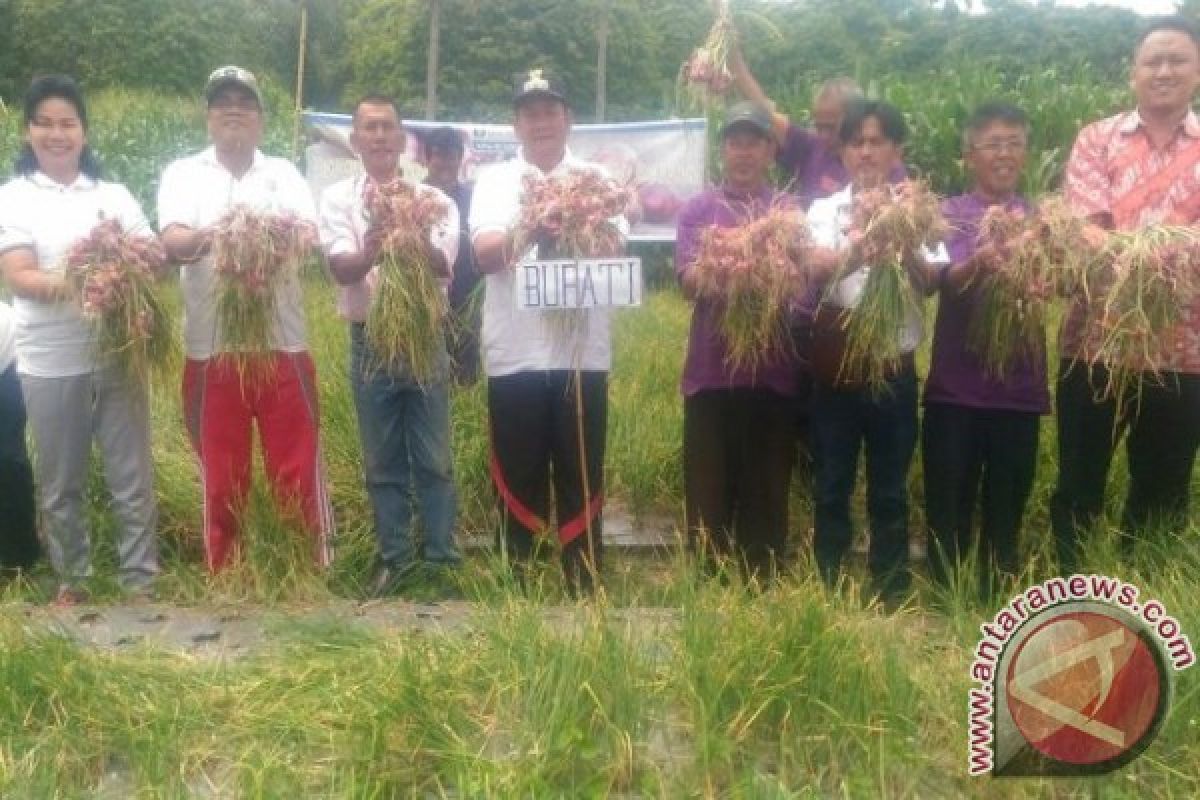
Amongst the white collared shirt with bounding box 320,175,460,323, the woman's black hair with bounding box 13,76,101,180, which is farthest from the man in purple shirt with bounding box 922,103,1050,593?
the woman's black hair with bounding box 13,76,101,180

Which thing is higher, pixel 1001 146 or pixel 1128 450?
pixel 1001 146

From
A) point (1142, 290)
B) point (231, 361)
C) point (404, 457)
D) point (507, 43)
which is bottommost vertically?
point (404, 457)

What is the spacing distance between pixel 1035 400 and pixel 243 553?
275 centimetres

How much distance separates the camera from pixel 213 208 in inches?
150

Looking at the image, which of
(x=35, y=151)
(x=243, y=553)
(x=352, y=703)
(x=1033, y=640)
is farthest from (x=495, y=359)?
(x=1033, y=640)

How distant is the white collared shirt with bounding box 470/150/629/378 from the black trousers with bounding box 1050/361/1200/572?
1.54 metres

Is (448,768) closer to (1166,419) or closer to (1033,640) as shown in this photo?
(1033,640)

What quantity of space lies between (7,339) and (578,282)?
223 cm

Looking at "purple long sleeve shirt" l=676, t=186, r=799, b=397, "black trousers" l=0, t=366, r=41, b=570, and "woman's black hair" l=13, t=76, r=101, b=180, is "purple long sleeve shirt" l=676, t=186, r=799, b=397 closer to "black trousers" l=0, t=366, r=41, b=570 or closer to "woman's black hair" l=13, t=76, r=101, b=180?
"woman's black hair" l=13, t=76, r=101, b=180

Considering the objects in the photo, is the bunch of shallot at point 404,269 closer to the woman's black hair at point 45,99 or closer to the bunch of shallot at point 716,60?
the woman's black hair at point 45,99

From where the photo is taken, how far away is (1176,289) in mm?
3176

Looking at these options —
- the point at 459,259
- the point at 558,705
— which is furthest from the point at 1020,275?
the point at 459,259

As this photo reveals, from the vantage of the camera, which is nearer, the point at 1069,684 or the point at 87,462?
the point at 1069,684

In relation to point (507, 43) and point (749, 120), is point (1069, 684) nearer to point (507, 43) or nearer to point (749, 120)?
point (749, 120)
